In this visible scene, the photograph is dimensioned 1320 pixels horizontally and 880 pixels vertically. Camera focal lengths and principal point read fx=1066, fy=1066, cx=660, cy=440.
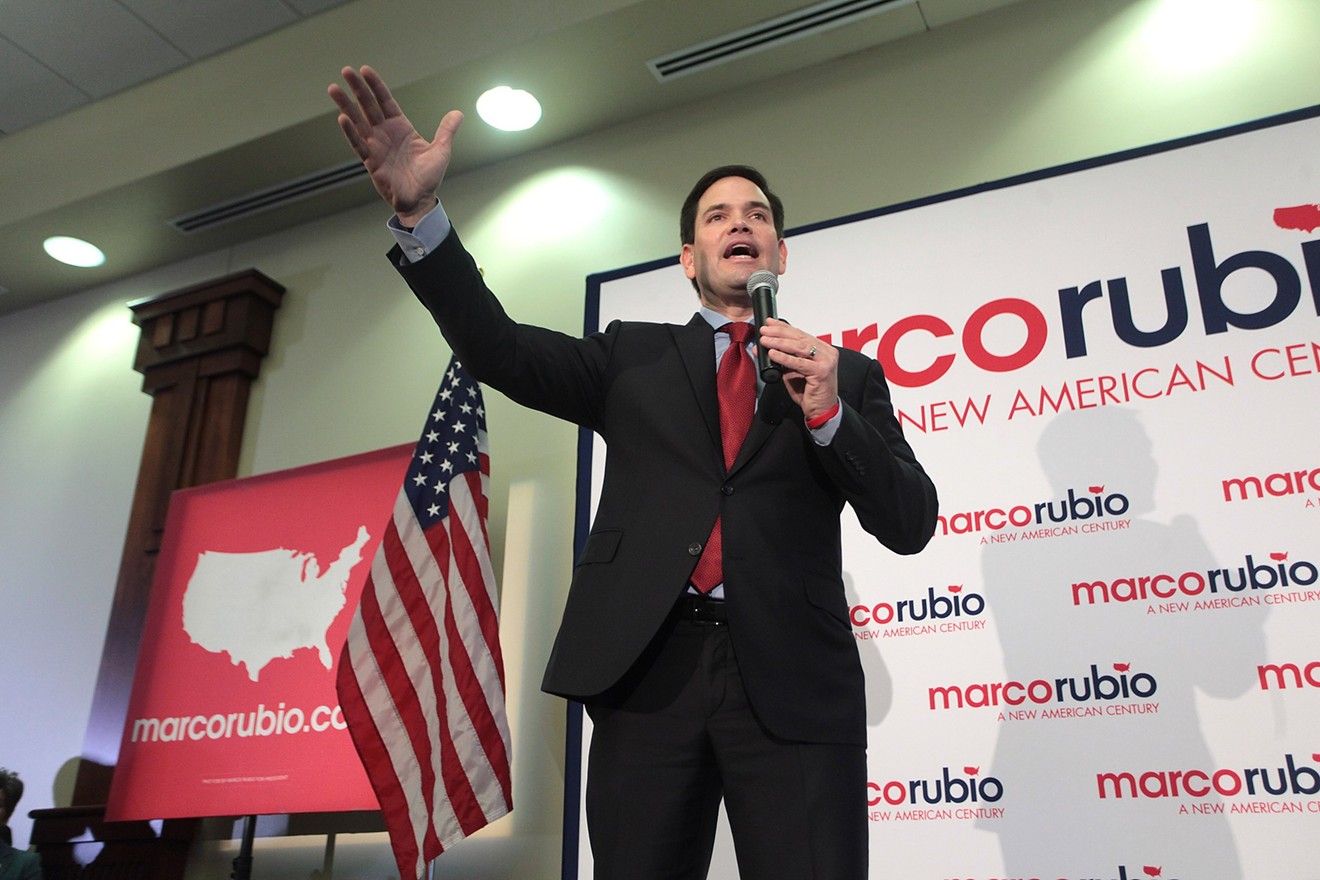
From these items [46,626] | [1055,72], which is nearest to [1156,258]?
[1055,72]

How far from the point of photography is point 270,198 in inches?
178

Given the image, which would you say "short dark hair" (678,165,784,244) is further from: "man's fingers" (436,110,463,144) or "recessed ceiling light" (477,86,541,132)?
"recessed ceiling light" (477,86,541,132)

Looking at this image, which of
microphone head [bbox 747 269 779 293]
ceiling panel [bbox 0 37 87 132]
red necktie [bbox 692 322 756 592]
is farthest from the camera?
ceiling panel [bbox 0 37 87 132]

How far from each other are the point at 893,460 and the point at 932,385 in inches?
65.6

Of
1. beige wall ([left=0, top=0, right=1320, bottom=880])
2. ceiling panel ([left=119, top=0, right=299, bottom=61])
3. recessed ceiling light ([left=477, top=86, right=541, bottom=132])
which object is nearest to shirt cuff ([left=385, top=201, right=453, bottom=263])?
beige wall ([left=0, top=0, right=1320, bottom=880])

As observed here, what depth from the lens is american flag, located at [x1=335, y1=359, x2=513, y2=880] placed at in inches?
110

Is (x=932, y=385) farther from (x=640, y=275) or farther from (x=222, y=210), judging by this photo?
(x=222, y=210)

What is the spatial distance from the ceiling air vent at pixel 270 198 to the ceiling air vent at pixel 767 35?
1363mm

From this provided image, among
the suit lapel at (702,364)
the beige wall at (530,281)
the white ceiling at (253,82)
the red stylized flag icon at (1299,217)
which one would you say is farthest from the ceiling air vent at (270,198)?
the red stylized flag icon at (1299,217)

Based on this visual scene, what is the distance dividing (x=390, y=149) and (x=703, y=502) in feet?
2.03

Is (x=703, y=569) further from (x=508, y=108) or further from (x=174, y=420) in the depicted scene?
(x=174, y=420)

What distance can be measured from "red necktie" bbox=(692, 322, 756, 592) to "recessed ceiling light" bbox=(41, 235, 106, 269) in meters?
4.24

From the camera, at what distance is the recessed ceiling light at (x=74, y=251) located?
477cm

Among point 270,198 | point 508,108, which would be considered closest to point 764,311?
point 508,108
